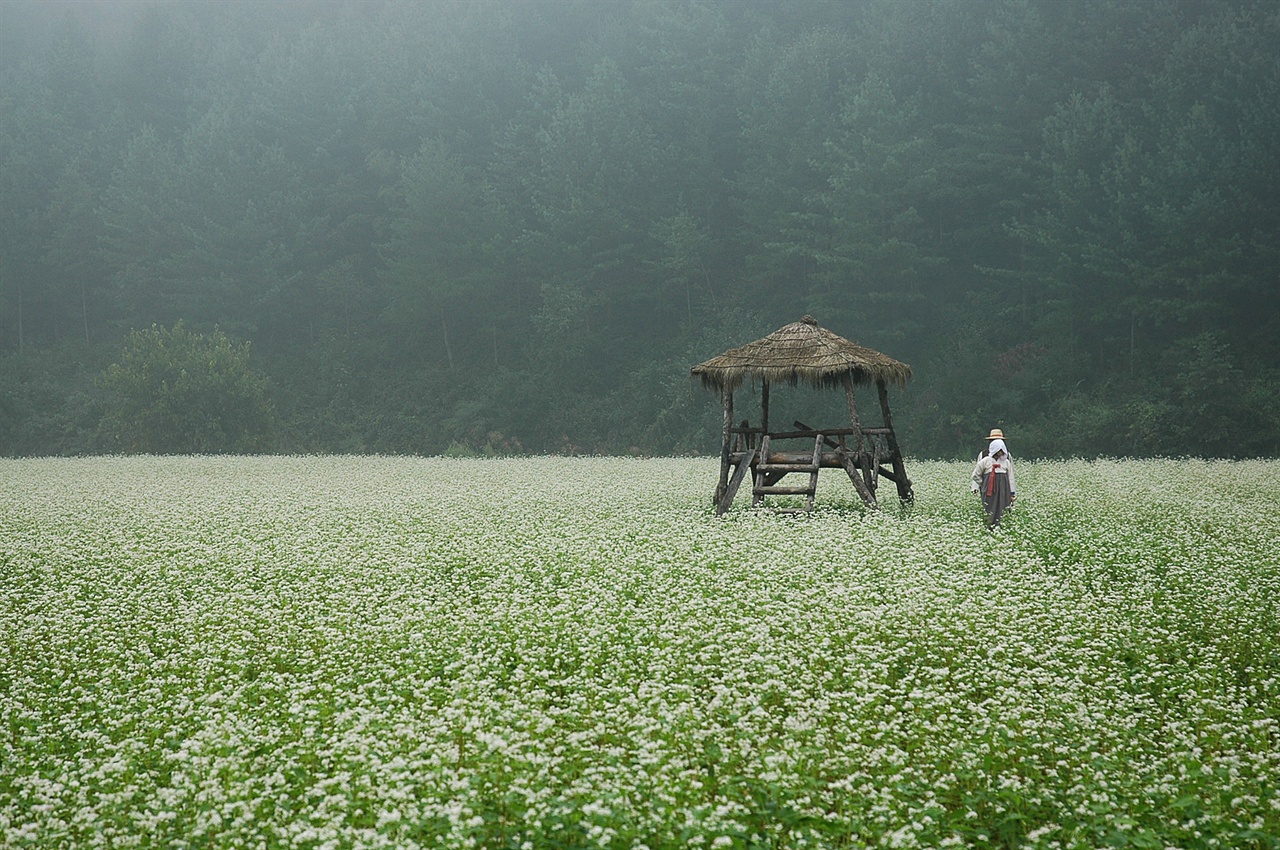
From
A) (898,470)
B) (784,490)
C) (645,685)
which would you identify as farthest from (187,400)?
(645,685)

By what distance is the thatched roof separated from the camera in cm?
1568

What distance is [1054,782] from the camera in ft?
18.9

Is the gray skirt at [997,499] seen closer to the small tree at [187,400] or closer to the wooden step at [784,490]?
the wooden step at [784,490]

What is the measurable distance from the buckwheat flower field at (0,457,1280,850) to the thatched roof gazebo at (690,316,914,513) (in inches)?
76.7

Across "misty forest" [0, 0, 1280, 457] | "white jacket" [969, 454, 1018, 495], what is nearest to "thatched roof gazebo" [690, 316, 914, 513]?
"white jacket" [969, 454, 1018, 495]

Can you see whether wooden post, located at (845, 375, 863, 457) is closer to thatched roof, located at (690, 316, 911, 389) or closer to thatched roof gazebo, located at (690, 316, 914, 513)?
thatched roof gazebo, located at (690, 316, 914, 513)

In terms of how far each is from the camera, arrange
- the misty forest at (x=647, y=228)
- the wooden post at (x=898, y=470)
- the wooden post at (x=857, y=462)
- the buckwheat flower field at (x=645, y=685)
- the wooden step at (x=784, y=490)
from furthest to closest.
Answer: the misty forest at (x=647, y=228)
the wooden post at (x=898, y=470)
the wooden post at (x=857, y=462)
the wooden step at (x=784, y=490)
the buckwheat flower field at (x=645, y=685)

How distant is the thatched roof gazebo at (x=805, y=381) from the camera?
1580cm

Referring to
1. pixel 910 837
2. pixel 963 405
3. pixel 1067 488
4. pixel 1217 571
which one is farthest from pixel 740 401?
pixel 910 837

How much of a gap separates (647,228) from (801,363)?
31227mm

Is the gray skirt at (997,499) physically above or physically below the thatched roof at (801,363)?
below

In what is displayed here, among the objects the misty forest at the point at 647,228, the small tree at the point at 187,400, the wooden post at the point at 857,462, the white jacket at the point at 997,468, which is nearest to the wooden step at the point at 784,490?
the wooden post at the point at 857,462

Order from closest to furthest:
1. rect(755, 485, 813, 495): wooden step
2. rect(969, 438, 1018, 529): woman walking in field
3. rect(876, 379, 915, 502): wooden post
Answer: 1. rect(969, 438, 1018, 529): woman walking in field
2. rect(755, 485, 813, 495): wooden step
3. rect(876, 379, 915, 502): wooden post

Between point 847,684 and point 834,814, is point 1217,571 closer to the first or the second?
point 847,684
